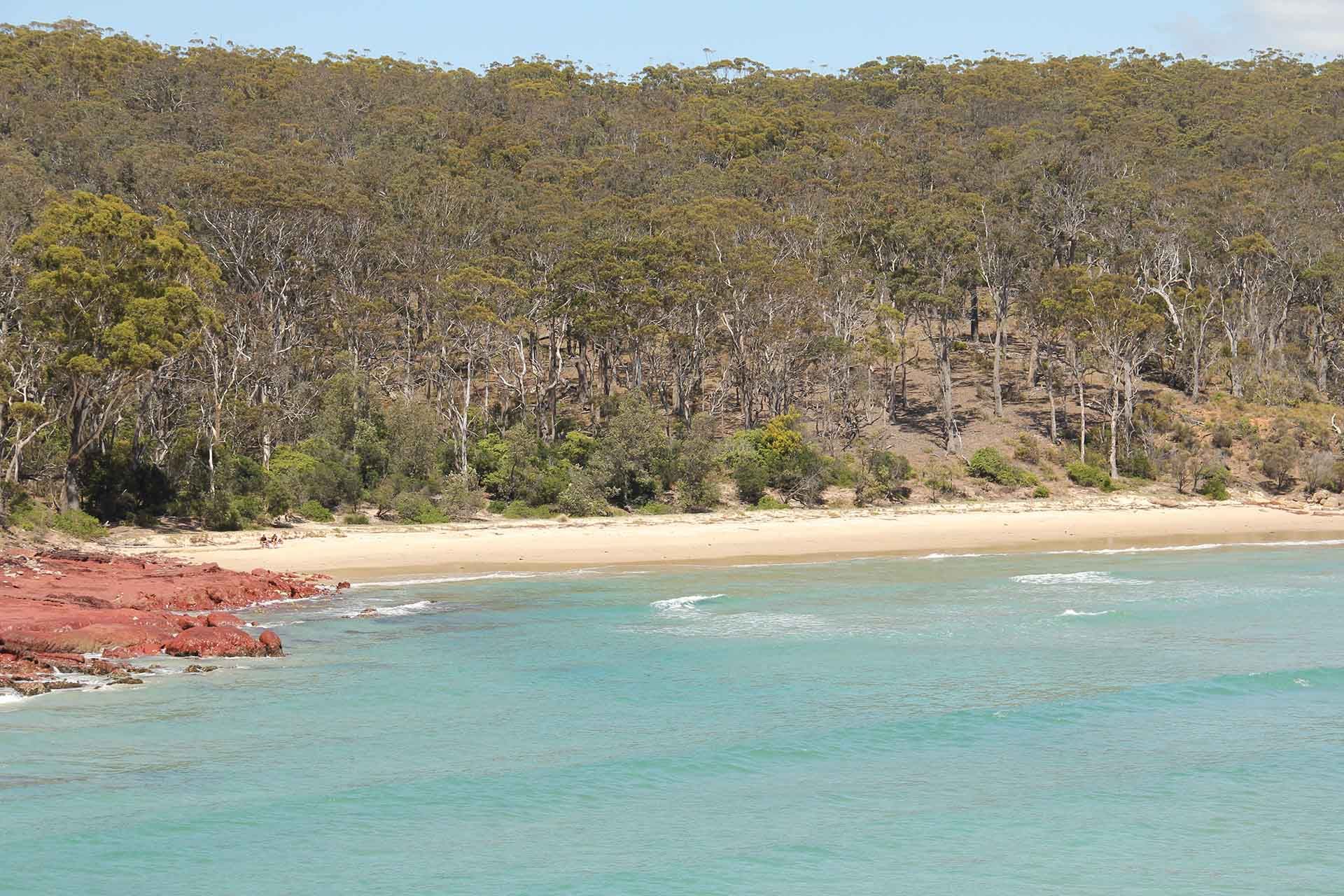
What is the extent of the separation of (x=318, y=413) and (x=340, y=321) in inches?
317

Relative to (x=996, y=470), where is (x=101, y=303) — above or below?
above

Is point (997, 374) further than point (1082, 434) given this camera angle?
Yes

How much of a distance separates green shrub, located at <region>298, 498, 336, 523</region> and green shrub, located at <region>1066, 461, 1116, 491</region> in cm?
2832

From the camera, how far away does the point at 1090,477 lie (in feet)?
161

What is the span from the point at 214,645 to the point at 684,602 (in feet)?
32.2

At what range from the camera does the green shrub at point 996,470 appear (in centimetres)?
4844

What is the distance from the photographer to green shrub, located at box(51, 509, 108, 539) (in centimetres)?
3238

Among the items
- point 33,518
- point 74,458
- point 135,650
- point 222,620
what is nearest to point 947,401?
point 74,458

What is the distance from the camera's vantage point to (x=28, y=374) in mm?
33406

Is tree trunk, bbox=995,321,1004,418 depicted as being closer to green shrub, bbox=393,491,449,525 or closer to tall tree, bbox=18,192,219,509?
green shrub, bbox=393,491,449,525

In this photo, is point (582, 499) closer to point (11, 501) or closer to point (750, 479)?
point (750, 479)

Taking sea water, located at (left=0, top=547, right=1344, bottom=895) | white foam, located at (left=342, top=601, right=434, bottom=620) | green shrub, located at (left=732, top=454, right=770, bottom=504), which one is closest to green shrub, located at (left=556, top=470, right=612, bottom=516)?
green shrub, located at (left=732, top=454, right=770, bottom=504)

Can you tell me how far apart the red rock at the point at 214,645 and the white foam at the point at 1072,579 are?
17.4 m

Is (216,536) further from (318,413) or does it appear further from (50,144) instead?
(50,144)
